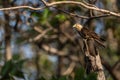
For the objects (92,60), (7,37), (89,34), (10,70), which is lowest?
(7,37)

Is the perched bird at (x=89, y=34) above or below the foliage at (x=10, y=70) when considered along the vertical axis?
above

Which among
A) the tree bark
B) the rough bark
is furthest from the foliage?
the rough bark

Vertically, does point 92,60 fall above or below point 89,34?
below

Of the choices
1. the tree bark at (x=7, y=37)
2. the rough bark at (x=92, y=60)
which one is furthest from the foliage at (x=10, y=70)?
the rough bark at (x=92, y=60)

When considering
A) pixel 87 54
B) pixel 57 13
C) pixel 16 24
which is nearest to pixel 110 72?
pixel 57 13

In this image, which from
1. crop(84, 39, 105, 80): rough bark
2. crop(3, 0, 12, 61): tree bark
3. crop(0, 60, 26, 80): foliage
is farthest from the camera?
crop(3, 0, 12, 61): tree bark

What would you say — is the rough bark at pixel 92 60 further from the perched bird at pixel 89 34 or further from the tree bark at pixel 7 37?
the tree bark at pixel 7 37

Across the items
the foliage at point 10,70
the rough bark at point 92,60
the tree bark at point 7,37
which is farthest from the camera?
the tree bark at point 7,37

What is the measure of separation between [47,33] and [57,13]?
2.05ft

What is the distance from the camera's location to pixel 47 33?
6750mm

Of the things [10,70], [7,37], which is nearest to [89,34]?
[10,70]

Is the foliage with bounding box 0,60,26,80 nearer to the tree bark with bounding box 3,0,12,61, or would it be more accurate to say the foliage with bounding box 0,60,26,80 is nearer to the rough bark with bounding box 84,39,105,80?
the tree bark with bounding box 3,0,12,61

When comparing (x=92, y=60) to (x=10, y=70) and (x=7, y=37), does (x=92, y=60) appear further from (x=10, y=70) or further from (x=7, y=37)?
(x=7, y=37)

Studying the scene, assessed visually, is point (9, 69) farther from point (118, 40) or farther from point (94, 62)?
point (118, 40)
